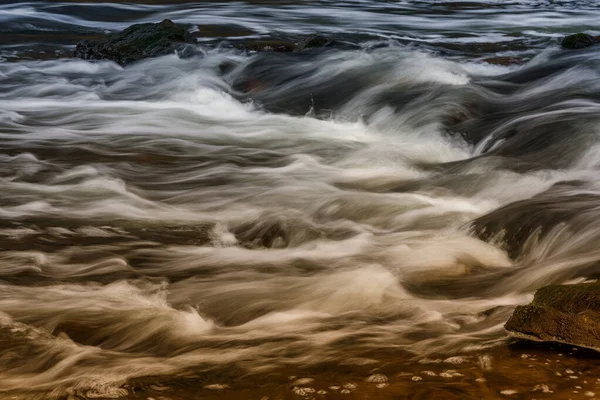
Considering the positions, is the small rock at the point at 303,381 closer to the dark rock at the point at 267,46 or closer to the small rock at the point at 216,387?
the small rock at the point at 216,387

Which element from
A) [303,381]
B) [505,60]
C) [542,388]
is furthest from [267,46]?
[542,388]

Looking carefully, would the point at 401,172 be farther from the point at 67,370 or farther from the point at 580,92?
the point at 67,370

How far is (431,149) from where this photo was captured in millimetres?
7406

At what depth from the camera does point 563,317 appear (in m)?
3.42

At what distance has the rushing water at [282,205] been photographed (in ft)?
12.4

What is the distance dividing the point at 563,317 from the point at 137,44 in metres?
9.80

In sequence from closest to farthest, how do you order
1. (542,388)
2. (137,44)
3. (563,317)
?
(542,388) → (563,317) → (137,44)

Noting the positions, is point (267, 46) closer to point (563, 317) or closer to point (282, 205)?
point (282, 205)

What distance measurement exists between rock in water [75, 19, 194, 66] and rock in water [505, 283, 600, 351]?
9241 millimetres

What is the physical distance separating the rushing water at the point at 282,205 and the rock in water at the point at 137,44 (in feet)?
1.37

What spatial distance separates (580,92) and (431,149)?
72.3 inches

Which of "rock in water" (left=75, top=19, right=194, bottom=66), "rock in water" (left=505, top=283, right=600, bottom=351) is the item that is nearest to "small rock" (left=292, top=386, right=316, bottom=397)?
"rock in water" (left=505, top=283, right=600, bottom=351)

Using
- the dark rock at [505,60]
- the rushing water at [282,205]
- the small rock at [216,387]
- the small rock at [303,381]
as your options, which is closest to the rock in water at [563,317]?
the rushing water at [282,205]

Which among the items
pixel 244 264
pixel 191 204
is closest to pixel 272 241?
pixel 244 264
